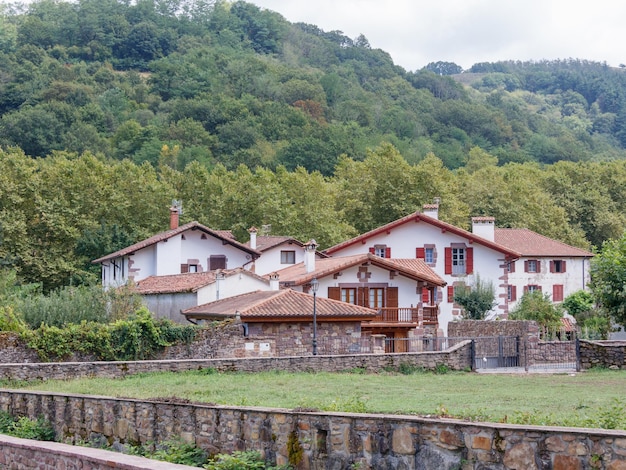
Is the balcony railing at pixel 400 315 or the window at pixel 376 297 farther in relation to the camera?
the window at pixel 376 297

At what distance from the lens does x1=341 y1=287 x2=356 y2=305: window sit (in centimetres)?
4535

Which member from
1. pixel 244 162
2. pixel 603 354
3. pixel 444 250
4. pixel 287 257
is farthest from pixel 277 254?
pixel 244 162

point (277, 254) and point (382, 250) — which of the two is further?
point (277, 254)

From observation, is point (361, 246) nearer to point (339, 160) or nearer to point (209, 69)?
point (339, 160)

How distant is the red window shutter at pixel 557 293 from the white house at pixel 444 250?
41.3ft

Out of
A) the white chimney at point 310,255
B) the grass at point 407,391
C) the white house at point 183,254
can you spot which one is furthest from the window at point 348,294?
the grass at point 407,391

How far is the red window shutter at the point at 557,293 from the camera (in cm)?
6956

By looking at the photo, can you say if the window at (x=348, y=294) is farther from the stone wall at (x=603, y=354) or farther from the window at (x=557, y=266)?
the window at (x=557, y=266)

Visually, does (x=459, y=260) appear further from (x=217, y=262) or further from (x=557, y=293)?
(x=557, y=293)

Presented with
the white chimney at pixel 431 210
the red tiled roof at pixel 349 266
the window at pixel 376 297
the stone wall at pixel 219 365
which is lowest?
the stone wall at pixel 219 365

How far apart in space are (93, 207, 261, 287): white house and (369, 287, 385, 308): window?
11.0 meters

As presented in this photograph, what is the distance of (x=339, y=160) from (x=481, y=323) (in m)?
76.3

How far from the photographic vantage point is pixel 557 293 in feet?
229

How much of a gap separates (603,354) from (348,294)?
1695cm
